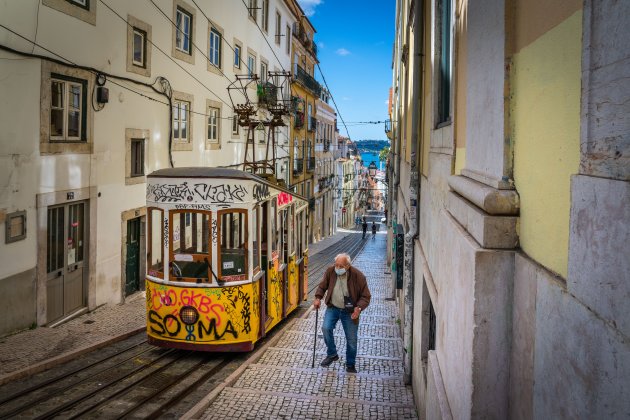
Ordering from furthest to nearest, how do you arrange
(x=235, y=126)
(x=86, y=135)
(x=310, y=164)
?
(x=310, y=164) → (x=235, y=126) → (x=86, y=135)

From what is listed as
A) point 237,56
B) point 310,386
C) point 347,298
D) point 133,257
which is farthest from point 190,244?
point 237,56

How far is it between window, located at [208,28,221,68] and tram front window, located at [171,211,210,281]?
12.1 metres

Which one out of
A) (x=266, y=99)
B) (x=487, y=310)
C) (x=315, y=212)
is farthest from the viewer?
(x=315, y=212)

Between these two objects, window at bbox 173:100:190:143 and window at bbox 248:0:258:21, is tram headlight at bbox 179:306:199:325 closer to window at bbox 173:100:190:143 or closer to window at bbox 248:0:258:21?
window at bbox 173:100:190:143

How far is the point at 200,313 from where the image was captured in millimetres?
8336

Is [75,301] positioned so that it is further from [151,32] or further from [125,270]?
[151,32]

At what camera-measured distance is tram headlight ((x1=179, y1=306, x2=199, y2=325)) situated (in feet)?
27.4

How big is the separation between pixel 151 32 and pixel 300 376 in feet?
36.2

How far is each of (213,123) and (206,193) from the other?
12262 mm

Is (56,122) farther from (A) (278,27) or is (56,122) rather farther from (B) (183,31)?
(A) (278,27)

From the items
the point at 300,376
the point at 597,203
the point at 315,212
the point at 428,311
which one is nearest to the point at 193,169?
the point at 300,376

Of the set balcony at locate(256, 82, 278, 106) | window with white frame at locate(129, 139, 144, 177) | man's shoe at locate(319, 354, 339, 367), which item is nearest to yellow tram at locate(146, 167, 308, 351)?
man's shoe at locate(319, 354, 339, 367)

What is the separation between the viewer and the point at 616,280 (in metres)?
1.36

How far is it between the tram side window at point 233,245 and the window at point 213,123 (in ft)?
38.3
